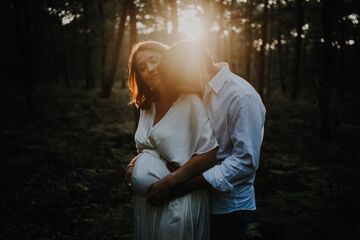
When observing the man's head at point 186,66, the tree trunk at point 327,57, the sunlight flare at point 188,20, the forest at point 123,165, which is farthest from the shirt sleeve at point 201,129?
the sunlight flare at point 188,20

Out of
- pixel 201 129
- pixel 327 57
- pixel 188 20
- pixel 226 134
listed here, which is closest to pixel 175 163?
pixel 201 129

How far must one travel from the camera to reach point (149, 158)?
9.09ft

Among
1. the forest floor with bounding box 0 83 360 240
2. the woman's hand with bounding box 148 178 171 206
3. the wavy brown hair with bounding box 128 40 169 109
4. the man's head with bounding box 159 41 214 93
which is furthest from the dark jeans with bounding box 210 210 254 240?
the forest floor with bounding box 0 83 360 240

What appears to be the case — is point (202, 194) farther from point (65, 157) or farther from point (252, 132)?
point (65, 157)

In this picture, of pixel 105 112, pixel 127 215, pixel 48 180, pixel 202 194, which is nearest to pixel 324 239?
pixel 127 215

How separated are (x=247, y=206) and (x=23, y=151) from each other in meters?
8.91

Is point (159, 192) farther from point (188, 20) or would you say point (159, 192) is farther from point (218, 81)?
point (188, 20)

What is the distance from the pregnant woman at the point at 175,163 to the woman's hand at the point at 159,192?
0.07 ft

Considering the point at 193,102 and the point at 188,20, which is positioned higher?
the point at 188,20

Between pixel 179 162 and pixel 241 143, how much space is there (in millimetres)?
433

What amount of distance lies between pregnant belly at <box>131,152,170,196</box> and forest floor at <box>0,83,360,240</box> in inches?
130

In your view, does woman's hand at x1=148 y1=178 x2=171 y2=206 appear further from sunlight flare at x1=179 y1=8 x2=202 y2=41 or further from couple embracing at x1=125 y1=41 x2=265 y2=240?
sunlight flare at x1=179 y1=8 x2=202 y2=41

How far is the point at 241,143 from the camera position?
2480 mm

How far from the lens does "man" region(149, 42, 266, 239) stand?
2467 millimetres
